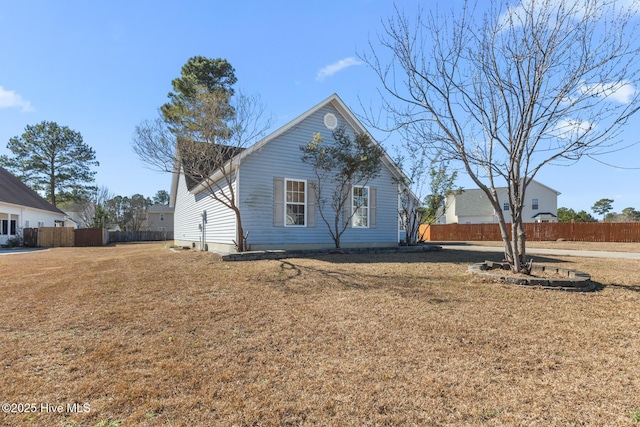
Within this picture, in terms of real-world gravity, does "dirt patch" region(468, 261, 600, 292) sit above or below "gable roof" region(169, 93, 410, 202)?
below

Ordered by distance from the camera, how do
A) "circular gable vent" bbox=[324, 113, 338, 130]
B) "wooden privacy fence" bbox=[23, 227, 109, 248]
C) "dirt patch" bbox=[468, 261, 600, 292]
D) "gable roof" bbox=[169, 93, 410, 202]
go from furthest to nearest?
"wooden privacy fence" bbox=[23, 227, 109, 248]
"circular gable vent" bbox=[324, 113, 338, 130]
"gable roof" bbox=[169, 93, 410, 202]
"dirt patch" bbox=[468, 261, 600, 292]

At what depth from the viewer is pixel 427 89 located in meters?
7.15

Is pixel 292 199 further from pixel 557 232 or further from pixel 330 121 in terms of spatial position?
pixel 557 232

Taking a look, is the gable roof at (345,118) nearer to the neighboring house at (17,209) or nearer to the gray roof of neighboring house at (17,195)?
the neighboring house at (17,209)

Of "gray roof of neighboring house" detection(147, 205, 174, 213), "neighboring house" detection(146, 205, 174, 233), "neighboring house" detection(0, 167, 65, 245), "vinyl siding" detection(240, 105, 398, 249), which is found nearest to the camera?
"vinyl siding" detection(240, 105, 398, 249)

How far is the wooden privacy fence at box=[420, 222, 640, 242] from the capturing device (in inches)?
930

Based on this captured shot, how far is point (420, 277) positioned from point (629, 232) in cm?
2561

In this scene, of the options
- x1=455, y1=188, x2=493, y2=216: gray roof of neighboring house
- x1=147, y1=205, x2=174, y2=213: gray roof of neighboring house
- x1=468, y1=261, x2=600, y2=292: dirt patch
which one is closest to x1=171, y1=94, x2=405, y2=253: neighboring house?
x1=468, y1=261, x2=600, y2=292: dirt patch

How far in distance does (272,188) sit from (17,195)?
957 inches

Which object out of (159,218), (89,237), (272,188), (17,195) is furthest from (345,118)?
(159,218)

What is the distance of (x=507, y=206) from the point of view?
37531mm

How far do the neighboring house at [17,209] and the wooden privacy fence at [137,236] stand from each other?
5210mm

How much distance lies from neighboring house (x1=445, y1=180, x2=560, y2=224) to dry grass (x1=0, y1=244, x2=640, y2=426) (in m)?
32.3

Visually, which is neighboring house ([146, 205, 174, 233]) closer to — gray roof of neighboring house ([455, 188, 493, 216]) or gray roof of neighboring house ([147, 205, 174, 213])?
gray roof of neighboring house ([147, 205, 174, 213])
